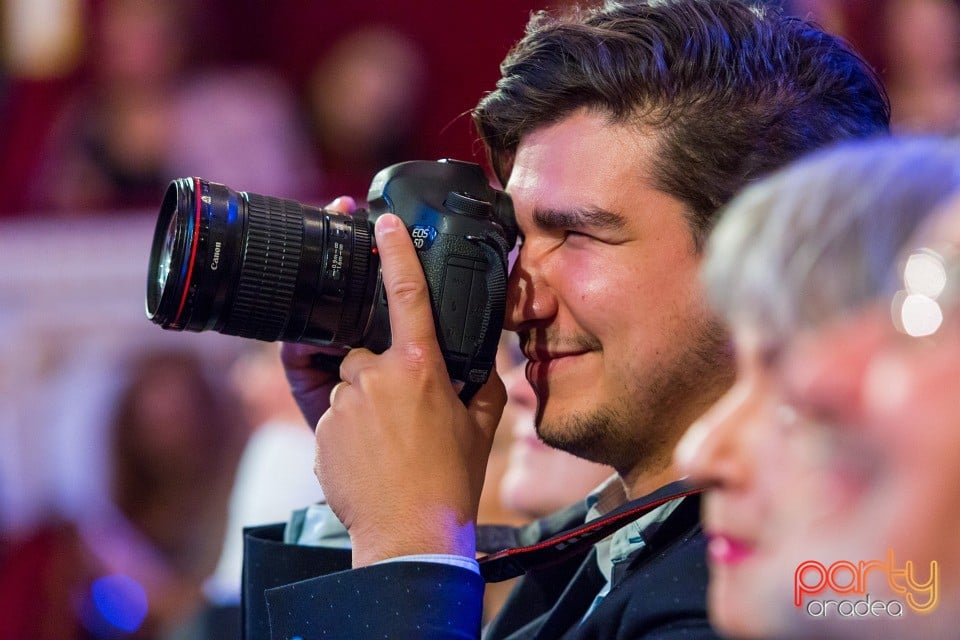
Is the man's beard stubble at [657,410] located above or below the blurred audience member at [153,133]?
below

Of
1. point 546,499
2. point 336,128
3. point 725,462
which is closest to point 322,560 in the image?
point 546,499

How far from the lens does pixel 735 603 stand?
51 cm

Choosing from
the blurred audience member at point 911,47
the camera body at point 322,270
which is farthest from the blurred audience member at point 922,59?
the camera body at point 322,270

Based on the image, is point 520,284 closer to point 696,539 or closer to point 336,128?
point 696,539

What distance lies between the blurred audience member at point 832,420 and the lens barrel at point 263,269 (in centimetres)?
59

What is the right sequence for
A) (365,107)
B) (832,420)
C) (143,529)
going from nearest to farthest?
(832,420) → (143,529) → (365,107)

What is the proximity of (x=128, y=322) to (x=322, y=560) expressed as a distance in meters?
2.05

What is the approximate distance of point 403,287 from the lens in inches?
40.7

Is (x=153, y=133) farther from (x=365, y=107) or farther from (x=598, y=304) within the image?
(x=598, y=304)

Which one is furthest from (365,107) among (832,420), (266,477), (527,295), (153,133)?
(832,420)

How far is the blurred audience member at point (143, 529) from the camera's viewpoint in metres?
2.76

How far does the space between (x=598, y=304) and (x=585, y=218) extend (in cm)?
9

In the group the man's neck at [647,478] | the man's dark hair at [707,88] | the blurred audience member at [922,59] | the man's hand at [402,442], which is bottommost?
the man's neck at [647,478]

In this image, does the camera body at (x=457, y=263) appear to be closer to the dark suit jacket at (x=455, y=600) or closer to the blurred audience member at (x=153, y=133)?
the dark suit jacket at (x=455, y=600)
